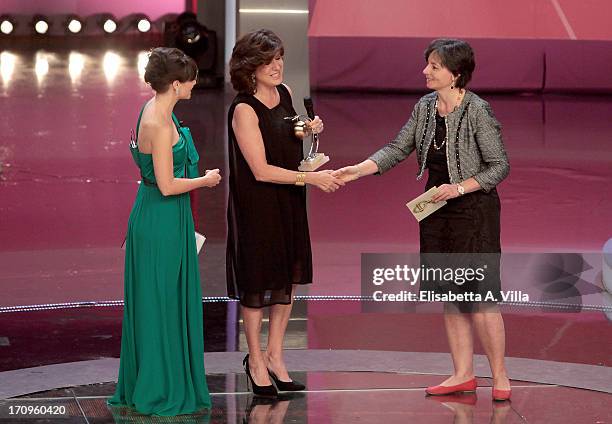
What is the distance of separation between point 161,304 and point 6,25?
768 inches

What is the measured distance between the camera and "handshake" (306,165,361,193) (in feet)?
17.5

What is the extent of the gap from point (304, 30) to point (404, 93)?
19.7 ft

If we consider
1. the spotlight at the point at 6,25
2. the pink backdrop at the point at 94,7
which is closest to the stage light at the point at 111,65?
the pink backdrop at the point at 94,7

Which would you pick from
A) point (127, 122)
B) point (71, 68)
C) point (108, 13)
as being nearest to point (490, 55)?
point (127, 122)

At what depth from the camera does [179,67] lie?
5051 millimetres

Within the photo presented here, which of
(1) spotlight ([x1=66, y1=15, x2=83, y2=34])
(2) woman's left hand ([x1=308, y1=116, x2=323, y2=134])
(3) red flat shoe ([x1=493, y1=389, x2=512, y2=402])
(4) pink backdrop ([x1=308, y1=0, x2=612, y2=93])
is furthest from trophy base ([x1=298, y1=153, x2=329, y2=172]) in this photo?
(1) spotlight ([x1=66, y1=15, x2=83, y2=34])

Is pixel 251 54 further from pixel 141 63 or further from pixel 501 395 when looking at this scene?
pixel 141 63

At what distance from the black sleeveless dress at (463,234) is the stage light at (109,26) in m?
19.0

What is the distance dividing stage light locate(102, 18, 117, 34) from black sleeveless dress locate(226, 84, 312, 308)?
18706 millimetres

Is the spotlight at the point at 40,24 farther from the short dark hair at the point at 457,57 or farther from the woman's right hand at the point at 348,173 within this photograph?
the short dark hair at the point at 457,57

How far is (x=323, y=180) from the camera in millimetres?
5387

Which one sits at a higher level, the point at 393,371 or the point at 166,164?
the point at 166,164

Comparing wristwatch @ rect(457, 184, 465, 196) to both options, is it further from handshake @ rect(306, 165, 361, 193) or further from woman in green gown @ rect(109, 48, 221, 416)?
woman in green gown @ rect(109, 48, 221, 416)

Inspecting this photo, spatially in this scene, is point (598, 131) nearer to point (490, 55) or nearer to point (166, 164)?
point (490, 55)
